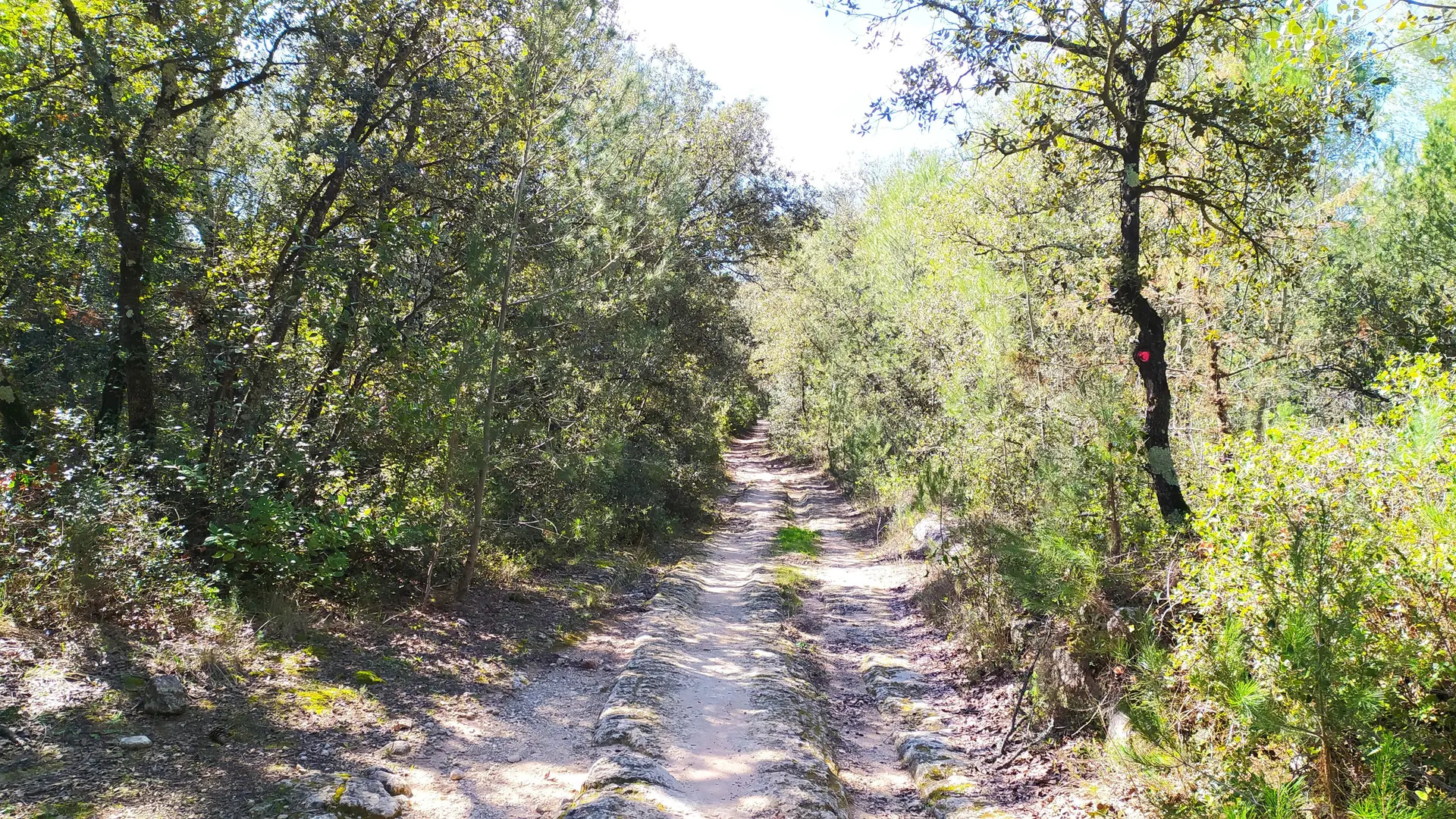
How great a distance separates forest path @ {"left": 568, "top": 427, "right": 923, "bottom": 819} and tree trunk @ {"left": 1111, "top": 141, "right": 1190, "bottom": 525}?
347cm

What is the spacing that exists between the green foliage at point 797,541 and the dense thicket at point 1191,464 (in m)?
2.52

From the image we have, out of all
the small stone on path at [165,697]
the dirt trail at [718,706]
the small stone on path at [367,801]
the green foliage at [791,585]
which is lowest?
the green foliage at [791,585]

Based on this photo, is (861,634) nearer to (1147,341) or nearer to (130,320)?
(1147,341)

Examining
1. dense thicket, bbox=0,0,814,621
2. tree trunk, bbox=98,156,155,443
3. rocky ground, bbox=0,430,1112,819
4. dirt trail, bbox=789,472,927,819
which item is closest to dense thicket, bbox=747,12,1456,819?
rocky ground, bbox=0,430,1112,819

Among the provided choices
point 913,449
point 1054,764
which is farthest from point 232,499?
point 913,449

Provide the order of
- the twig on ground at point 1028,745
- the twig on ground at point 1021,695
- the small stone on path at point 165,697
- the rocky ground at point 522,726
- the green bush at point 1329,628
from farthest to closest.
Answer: the twig on ground at point 1021,695, the twig on ground at point 1028,745, the small stone on path at point 165,697, the rocky ground at point 522,726, the green bush at point 1329,628

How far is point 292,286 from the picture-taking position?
27.8 ft

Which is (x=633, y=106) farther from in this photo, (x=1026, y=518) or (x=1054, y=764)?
(x=1054, y=764)

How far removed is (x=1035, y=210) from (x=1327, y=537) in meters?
4.47

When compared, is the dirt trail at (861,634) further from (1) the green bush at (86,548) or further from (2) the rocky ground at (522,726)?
(1) the green bush at (86,548)

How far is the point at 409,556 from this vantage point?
9.46 metres

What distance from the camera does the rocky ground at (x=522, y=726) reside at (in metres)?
4.66

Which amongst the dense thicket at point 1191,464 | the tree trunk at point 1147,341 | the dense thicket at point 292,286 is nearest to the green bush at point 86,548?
the dense thicket at point 292,286

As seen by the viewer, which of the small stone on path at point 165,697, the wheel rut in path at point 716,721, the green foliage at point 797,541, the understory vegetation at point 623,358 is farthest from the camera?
the green foliage at point 797,541
